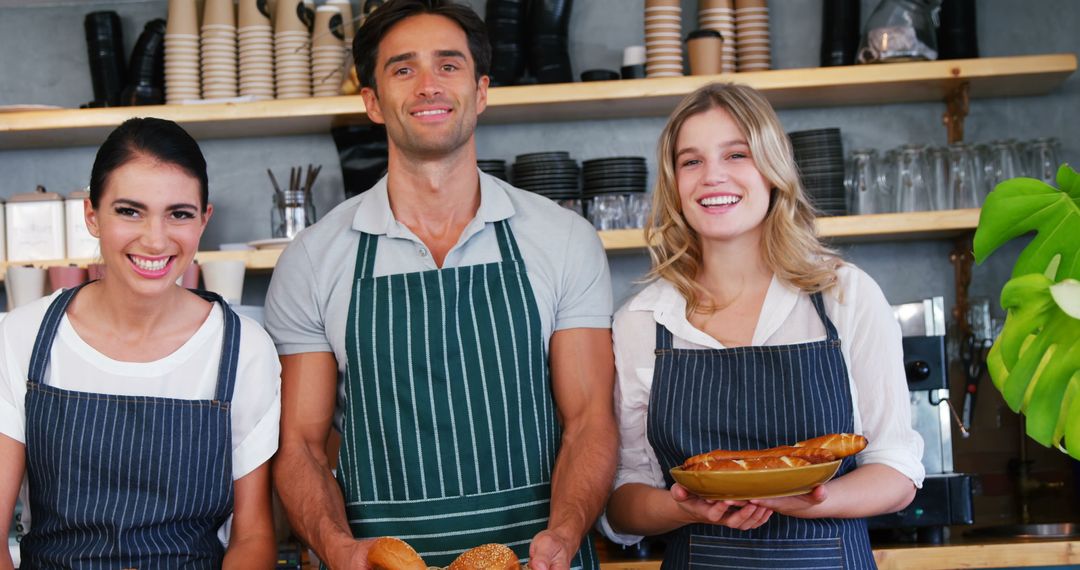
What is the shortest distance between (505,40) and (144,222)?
6.03 feet

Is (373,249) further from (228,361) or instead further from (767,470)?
(767,470)

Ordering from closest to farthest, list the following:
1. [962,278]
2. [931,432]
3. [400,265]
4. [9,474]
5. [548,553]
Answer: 1. [548,553]
2. [9,474]
3. [400,265]
4. [931,432]
5. [962,278]

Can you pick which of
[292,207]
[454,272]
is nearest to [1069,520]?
[454,272]

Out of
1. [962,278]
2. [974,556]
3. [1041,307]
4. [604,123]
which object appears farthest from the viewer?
[604,123]

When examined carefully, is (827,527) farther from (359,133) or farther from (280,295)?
(359,133)

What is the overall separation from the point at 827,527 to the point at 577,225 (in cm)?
70

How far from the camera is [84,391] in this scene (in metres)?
1.82

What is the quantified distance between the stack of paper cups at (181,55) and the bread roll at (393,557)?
235cm

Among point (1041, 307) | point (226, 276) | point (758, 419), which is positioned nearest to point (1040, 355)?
point (1041, 307)

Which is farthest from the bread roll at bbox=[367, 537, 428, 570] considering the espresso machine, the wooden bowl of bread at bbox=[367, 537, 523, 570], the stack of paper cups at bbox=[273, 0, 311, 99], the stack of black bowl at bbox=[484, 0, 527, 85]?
the stack of paper cups at bbox=[273, 0, 311, 99]

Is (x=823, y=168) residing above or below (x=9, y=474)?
above

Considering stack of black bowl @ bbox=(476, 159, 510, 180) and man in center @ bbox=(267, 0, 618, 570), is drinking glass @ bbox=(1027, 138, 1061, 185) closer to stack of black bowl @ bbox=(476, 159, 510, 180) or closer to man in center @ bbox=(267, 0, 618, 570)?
stack of black bowl @ bbox=(476, 159, 510, 180)

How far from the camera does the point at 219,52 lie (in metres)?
3.52

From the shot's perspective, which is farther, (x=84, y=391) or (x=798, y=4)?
(x=798, y=4)
